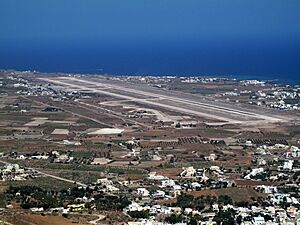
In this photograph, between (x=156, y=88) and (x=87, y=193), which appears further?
(x=156, y=88)

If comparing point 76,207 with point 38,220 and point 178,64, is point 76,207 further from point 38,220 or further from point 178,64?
point 178,64

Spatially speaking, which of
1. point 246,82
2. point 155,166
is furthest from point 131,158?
point 246,82

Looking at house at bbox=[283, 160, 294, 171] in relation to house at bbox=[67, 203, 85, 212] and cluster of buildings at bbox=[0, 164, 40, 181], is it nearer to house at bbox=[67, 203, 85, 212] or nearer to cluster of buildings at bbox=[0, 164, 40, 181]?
house at bbox=[67, 203, 85, 212]

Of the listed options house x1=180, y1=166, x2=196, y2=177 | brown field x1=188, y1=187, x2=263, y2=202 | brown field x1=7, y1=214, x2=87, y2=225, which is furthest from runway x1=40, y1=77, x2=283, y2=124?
brown field x1=7, y1=214, x2=87, y2=225

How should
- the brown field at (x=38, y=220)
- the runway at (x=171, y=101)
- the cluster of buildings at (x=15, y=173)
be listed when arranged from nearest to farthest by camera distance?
the brown field at (x=38, y=220), the cluster of buildings at (x=15, y=173), the runway at (x=171, y=101)

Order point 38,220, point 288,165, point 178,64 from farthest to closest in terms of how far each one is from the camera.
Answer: point 178,64, point 288,165, point 38,220

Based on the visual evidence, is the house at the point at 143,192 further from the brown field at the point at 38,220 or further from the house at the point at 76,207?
the brown field at the point at 38,220

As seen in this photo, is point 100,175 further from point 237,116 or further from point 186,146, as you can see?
point 237,116

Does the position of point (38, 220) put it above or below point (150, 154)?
below

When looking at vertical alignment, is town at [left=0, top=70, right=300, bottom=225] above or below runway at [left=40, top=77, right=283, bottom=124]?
below

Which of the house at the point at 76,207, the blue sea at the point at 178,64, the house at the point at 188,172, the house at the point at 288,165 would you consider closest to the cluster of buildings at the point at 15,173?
the house at the point at 76,207

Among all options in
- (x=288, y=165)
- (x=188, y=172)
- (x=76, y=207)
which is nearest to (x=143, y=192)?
(x=76, y=207)
